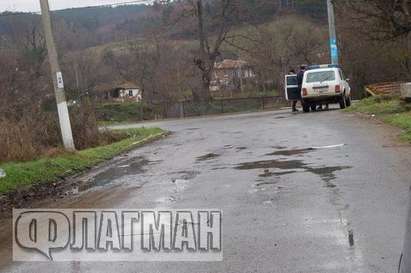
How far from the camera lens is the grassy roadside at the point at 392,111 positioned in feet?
54.3

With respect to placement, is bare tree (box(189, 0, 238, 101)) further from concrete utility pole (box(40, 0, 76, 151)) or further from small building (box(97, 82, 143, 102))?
small building (box(97, 82, 143, 102))

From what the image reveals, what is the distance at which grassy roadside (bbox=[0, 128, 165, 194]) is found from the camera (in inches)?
485

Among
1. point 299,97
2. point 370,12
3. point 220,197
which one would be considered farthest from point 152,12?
point 220,197

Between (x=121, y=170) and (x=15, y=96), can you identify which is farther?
(x=15, y=96)

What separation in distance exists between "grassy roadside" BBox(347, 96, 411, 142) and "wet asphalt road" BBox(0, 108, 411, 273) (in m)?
0.41

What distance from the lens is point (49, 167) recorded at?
13953 millimetres

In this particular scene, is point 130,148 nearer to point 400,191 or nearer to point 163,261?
point 400,191

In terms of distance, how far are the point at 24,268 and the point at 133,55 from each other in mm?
73226

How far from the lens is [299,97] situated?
101 feet

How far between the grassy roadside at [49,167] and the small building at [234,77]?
166ft

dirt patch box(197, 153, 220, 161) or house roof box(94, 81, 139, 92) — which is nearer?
dirt patch box(197, 153, 220, 161)

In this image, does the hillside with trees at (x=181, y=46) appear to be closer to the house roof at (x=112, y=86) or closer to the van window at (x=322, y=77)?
the van window at (x=322, y=77)

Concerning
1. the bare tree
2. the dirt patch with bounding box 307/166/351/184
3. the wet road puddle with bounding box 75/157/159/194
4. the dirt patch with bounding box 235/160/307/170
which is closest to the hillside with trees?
the bare tree

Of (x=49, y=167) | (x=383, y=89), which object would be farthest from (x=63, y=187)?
(x=383, y=89)
